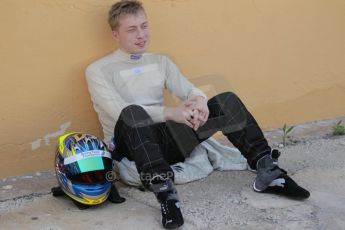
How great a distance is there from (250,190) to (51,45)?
1663 millimetres

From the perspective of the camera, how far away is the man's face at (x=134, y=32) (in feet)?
13.1

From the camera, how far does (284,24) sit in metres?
4.96

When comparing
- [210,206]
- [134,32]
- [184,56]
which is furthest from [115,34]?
[210,206]

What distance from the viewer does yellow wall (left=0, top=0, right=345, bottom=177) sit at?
13.2ft

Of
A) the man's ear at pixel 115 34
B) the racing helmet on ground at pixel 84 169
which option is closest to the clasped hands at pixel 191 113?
the racing helmet on ground at pixel 84 169

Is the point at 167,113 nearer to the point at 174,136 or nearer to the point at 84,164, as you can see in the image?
the point at 174,136

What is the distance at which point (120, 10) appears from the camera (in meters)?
4.02

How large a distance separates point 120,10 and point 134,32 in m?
0.17

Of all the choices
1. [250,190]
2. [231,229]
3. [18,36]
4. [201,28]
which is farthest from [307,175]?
[18,36]

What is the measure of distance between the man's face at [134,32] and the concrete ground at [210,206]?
958mm

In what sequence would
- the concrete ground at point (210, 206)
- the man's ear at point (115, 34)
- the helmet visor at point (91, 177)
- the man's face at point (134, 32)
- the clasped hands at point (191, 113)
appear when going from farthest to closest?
the man's ear at point (115, 34) → the man's face at point (134, 32) → the clasped hands at point (191, 113) → the helmet visor at point (91, 177) → the concrete ground at point (210, 206)

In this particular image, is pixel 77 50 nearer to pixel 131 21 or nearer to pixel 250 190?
pixel 131 21

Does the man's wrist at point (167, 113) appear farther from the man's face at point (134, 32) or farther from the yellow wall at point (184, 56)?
the yellow wall at point (184, 56)

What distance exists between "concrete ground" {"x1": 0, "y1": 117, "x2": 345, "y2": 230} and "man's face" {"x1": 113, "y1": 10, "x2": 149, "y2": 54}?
3.14 ft
